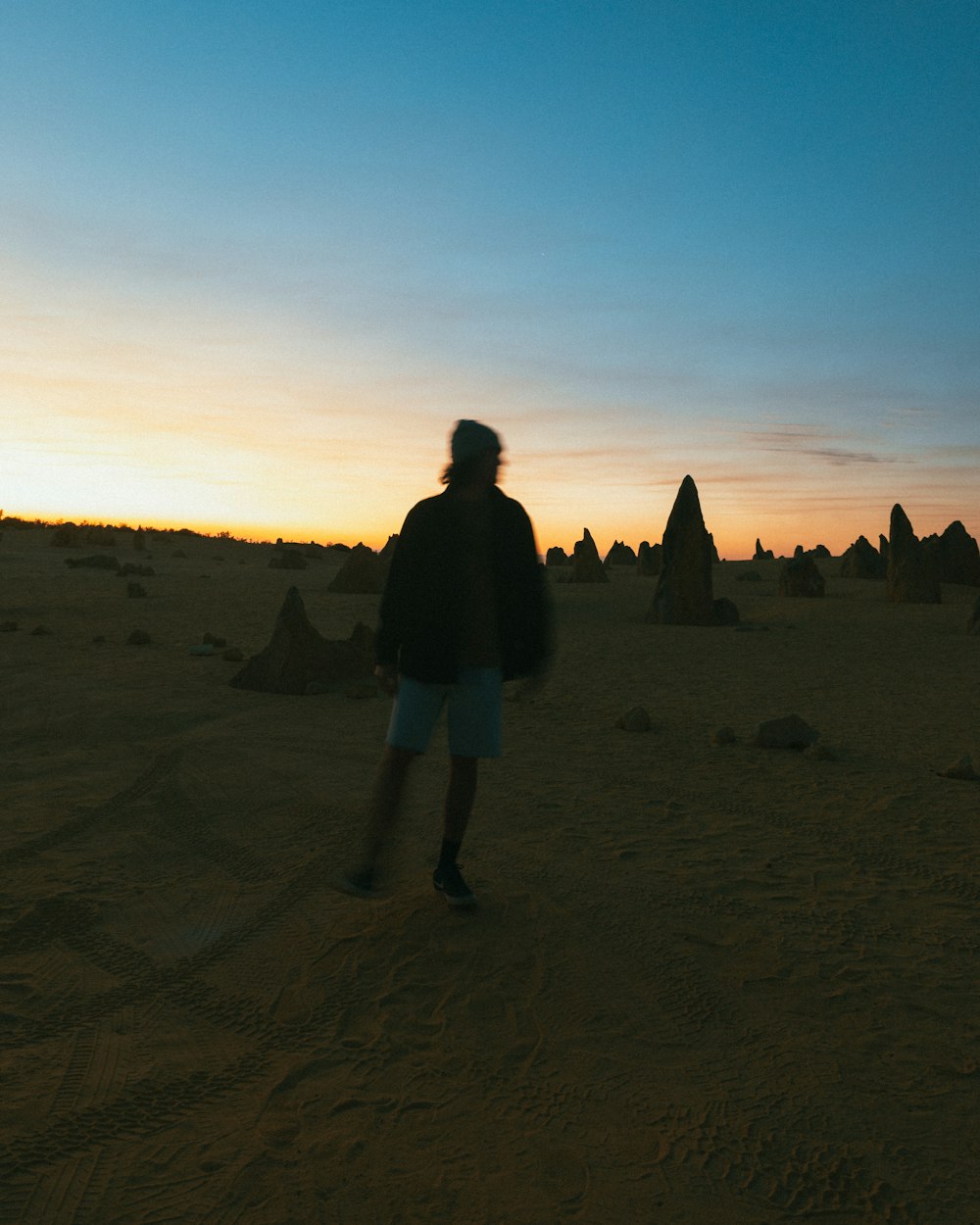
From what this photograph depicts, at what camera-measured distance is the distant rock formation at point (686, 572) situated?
56.2 feet

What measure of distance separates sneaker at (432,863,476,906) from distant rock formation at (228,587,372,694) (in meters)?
5.82

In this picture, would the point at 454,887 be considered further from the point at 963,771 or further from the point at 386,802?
the point at 963,771

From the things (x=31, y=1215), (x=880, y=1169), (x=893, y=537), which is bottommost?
(x=31, y=1215)

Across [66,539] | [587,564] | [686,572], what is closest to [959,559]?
[587,564]

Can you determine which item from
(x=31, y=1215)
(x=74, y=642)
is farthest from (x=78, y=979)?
(x=74, y=642)

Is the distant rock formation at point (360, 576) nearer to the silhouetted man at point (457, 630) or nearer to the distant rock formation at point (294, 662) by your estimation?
the distant rock formation at point (294, 662)

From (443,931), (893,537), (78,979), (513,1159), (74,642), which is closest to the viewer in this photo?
(513,1159)

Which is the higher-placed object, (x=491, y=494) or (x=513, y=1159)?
(x=491, y=494)

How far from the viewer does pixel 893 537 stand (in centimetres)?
2070

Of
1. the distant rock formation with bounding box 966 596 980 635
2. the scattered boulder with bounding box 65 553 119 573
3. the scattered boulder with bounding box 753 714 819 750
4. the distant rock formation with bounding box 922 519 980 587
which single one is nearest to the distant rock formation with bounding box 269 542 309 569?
the scattered boulder with bounding box 65 553 119 573

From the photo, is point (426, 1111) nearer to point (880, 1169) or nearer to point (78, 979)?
point (880, 1169)

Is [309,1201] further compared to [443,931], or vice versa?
[443,931]

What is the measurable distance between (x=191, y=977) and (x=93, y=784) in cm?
300

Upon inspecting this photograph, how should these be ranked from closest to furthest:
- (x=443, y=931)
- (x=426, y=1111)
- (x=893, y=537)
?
(x=426, y=1111) → (x=443, y=931) → (x=893, y=537)
